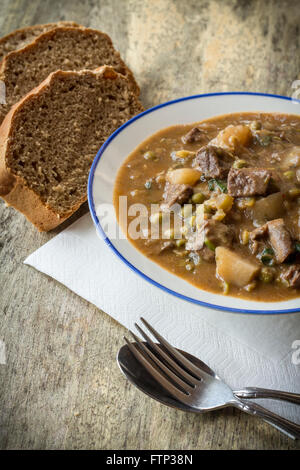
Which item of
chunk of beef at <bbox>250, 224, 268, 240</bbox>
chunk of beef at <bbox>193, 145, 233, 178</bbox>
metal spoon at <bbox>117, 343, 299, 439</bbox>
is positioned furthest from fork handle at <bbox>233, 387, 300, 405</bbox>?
chunk of beef at <bbox>193, 145, 233, 178</bbox>

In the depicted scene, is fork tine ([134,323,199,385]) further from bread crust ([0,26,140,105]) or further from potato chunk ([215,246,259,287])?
bread crust ([0,26,140,105])

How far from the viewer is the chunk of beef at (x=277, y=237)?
339 cm

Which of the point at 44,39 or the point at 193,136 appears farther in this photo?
the point at 44,39

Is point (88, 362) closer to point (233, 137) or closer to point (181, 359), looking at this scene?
point (181, 359)

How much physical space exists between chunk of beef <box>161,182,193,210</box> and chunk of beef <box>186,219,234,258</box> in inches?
12.9

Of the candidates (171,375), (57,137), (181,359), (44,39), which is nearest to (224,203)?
(181,359)

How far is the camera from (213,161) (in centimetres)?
386

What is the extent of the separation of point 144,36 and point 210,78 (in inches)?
45.4

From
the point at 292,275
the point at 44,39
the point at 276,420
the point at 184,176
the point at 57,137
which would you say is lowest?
the point at 276,420

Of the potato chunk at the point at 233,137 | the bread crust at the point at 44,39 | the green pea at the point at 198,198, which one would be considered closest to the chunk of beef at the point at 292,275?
the green pea at the point at 198,198

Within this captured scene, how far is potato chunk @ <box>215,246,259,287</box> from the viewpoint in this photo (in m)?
3.35

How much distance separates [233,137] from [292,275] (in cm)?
137
